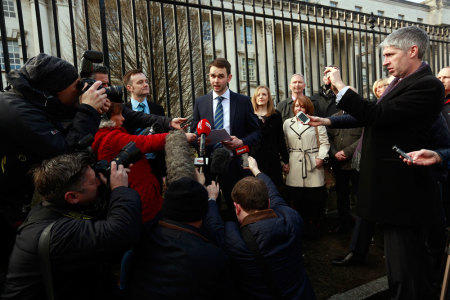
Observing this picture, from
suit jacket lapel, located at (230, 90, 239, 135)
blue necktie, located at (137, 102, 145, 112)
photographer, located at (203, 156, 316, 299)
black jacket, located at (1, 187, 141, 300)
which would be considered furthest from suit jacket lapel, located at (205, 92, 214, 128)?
black jacket, located at (1, 187, 141, 300)

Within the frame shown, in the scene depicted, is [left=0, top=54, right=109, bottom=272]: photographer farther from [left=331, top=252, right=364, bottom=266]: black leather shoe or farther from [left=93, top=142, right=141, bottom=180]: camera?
[left=331, top=252, right=364, bottom=266]: black leather shoe

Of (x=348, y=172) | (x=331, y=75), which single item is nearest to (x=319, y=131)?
(x=348, y=172)

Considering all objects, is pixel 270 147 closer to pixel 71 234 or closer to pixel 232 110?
pixel 232 110

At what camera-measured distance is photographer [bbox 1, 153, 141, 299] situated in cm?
166

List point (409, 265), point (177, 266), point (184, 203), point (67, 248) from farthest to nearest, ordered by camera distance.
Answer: point (409, 265)
point (184, 203)
point (177, 266)
point (67, 248)

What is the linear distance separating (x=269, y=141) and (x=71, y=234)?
3.26 meters

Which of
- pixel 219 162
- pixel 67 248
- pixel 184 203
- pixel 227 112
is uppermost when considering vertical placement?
pixel 227 112

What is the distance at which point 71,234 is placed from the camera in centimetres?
167

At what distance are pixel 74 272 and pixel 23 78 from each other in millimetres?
1211

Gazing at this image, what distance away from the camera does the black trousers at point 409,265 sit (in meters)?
2.39

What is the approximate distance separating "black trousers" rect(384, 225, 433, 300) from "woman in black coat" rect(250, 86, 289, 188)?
2.22 meters

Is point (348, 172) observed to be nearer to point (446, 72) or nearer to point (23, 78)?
point (446, 72)

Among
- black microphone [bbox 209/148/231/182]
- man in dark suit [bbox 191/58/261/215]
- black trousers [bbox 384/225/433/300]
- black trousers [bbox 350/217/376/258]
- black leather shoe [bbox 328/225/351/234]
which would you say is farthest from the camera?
black leather shoe [bbox 328/225/351/234]

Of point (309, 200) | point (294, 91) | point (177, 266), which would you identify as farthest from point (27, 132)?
point (294, 91)
